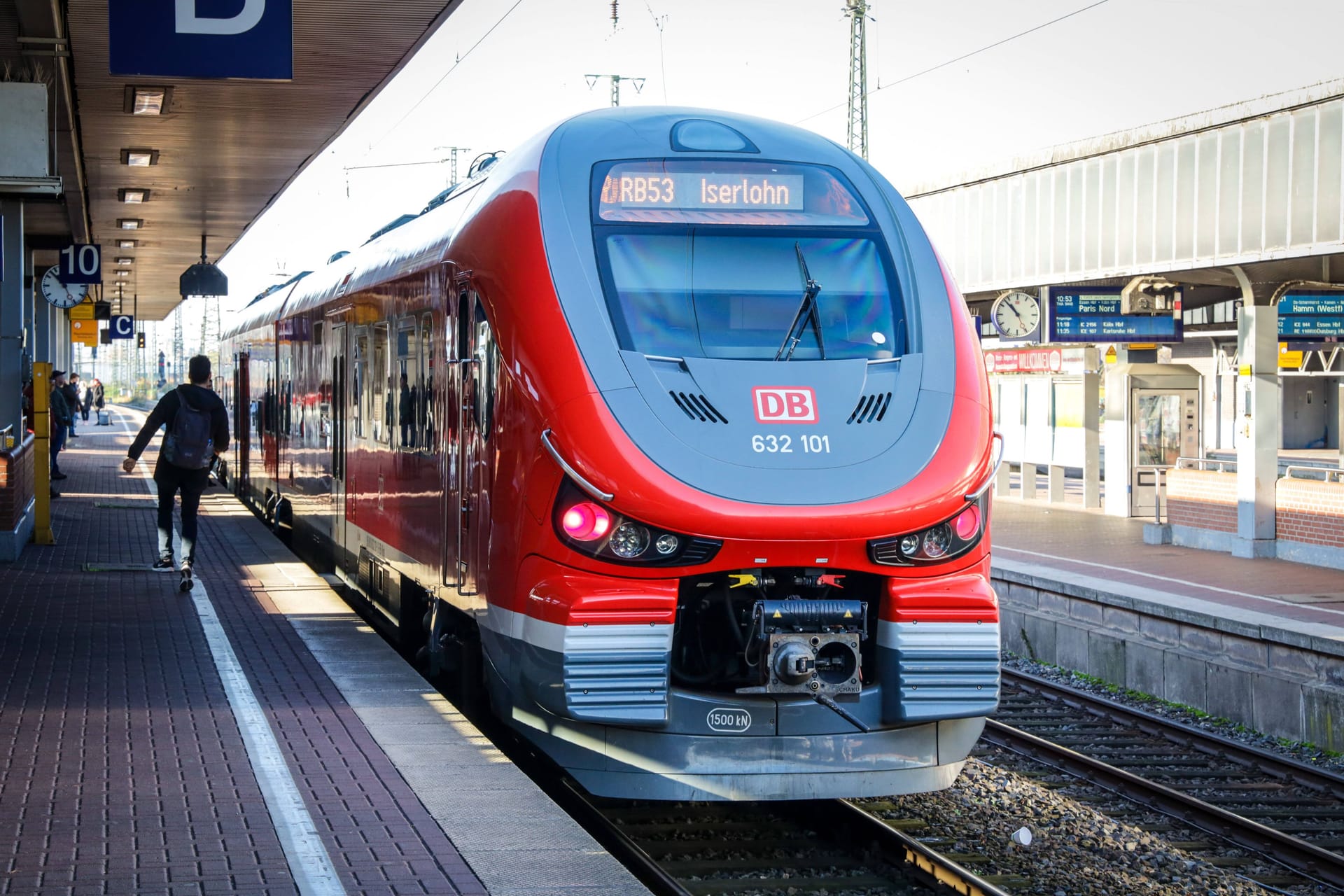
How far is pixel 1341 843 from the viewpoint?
8.05m

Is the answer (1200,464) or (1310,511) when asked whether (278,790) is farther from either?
(1200,464)

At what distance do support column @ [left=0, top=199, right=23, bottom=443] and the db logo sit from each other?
1206 cm

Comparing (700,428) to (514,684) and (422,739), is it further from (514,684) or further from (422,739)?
(422,739)

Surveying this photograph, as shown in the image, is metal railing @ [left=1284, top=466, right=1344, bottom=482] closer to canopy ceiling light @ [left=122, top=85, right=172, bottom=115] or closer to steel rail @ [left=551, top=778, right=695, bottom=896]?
steel rail @ [left=551, top=778, right=695, bottom=896]

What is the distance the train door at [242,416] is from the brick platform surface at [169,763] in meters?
9.24

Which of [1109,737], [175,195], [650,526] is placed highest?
[175,195]

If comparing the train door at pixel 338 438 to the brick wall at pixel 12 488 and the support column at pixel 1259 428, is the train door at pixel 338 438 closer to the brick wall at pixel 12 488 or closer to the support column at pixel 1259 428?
the brick wall at pixel 12 488

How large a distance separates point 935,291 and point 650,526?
1910mm

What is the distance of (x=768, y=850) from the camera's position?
698cm

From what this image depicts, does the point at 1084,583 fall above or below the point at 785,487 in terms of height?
below

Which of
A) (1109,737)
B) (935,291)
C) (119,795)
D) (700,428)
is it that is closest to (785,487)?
(700,428)

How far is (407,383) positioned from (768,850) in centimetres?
379

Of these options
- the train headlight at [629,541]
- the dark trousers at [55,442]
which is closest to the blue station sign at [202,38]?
the train headlight at [629,541]

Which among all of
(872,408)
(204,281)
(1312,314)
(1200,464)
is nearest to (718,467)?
(872,408)
